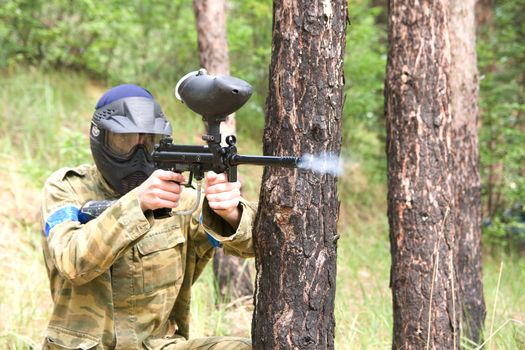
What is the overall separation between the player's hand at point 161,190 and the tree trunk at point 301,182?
1.06 feet

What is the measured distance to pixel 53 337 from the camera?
2867 millimetres

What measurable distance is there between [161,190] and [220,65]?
393cm

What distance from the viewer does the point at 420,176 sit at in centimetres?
403

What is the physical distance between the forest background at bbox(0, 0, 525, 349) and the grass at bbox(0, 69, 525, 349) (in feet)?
0.08

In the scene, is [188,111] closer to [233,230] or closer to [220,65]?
[220,65]

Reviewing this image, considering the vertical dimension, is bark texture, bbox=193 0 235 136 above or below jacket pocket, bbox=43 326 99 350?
above

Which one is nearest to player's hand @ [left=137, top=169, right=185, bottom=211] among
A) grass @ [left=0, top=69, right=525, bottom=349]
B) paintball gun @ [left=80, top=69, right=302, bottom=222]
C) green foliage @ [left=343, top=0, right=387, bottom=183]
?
paintball gun @ [left=80, top=69, right=302, bottom=222]

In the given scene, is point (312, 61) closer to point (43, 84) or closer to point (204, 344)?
point (204, 344)

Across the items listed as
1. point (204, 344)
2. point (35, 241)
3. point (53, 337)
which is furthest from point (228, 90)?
point (35, 241)

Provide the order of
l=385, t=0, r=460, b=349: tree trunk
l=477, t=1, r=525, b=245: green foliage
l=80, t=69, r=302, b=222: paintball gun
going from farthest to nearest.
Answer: l=477, t=1, r=525, b=245: green foliage
l=385, t=0, r=460, b=349: tree trunk
l=80, t=69, r=302, b=222: paintball gun

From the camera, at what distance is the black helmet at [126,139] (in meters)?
2.89

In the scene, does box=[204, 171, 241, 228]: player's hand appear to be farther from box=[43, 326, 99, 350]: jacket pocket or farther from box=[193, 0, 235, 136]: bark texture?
box=[193, 0, 235, 136]: bark texture

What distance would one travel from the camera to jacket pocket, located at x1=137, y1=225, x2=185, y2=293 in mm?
2932

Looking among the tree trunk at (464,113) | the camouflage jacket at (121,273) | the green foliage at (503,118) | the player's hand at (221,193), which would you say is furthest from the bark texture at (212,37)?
the green foliage at (503,118)
